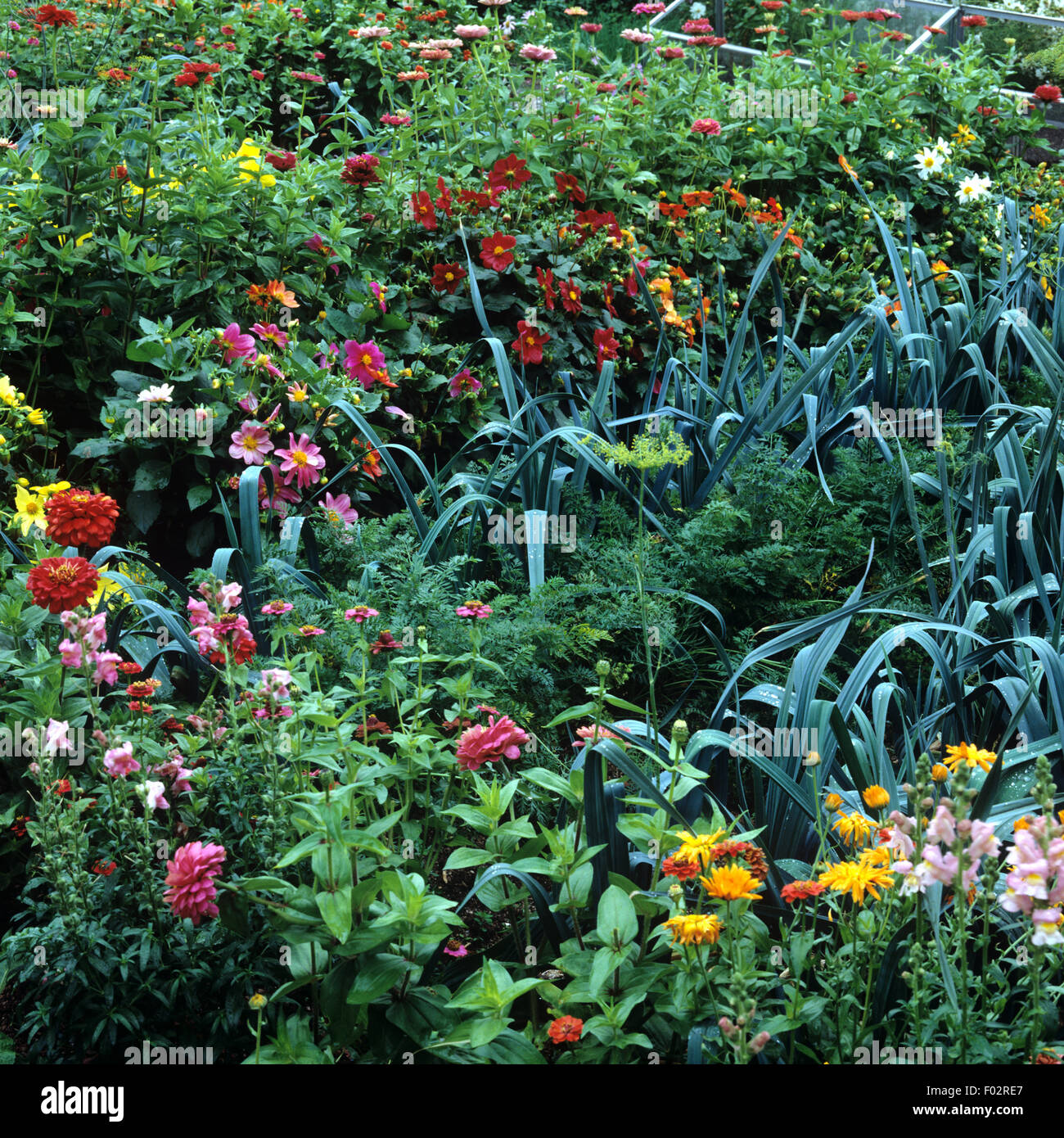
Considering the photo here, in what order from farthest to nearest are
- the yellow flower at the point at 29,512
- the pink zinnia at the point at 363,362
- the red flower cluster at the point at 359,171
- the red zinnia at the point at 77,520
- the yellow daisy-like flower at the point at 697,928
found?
the red flower cluster at the point at 359,171
the pink zinnia at the point at 363,362
the yellow flower at the point at 29,512
the red zinnia at the point at 77,520
the yellow daisy-like flower at the point at 697,928

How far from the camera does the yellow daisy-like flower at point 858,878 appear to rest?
1422 millimetres

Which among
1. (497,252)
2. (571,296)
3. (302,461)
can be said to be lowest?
(302,461)

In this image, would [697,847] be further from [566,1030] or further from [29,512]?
[29,512]

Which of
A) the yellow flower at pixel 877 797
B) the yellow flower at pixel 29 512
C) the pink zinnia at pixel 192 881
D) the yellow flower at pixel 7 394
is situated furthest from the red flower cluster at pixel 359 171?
the yellow flower at pixel 877 797

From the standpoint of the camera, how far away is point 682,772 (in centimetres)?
177

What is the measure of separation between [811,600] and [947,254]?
9.66 feet

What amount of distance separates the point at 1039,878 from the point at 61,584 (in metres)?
1.40

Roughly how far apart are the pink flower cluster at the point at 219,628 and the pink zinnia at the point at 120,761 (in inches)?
8.4

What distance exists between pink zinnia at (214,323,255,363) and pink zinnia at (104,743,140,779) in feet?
5.08

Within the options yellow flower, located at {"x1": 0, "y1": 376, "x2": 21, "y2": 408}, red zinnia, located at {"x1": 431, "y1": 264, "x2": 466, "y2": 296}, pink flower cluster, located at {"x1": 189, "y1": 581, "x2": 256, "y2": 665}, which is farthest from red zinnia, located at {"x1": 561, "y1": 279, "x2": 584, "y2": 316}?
pink flower cluster, located at {"x1": 189, "y1": 581, "x2": 256, "y2": 665}

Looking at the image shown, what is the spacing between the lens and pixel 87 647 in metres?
1.67

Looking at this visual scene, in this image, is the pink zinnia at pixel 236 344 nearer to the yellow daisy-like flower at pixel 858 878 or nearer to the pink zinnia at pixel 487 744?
the pink zinnia at pixel 487 744

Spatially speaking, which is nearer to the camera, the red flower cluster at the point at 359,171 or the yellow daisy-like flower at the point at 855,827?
the yellow daisy-like flower at the point at 855,827

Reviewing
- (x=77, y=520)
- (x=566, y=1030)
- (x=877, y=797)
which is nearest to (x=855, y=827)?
(x=877, y=797)
